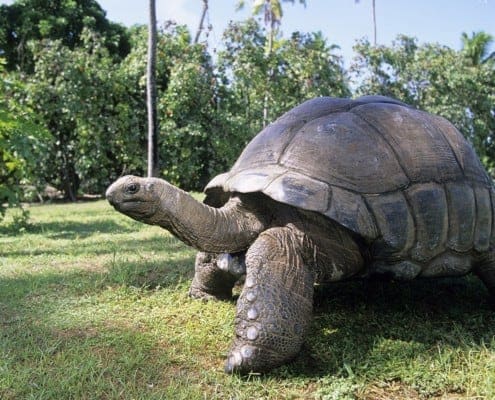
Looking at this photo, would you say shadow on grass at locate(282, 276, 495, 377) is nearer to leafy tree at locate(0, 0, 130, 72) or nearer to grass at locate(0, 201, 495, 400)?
grass at locate(0, 201, 495, 400)

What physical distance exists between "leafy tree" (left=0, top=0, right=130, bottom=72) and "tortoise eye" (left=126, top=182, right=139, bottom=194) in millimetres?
14674

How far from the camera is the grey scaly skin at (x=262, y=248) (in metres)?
2.35

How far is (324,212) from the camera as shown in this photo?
256 centimetres

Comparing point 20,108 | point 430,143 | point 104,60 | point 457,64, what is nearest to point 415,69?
point 457,64

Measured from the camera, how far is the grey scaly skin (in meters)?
2.35

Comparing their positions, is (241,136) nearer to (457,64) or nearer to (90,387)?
(457,64)

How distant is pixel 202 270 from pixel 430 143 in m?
1.64

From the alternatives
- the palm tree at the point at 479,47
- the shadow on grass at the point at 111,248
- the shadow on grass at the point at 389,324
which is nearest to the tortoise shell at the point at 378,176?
the shadow on grass at the point at 389,324

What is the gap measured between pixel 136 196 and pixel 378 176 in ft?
4.22

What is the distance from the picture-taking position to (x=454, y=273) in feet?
9.91

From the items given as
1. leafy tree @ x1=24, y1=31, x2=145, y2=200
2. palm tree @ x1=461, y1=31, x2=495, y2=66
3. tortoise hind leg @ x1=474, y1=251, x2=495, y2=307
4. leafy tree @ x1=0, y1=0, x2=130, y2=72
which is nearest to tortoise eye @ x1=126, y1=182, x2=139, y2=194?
tortoise hind leg @ x1=474, y1=251, x2=495, y2=307

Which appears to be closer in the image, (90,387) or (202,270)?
(90,387)

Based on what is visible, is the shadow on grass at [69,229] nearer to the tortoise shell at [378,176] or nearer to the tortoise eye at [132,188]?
the tortoise shell at [378,176]

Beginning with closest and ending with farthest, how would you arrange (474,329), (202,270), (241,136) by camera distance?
(474,329), (202,270), (241,136)
